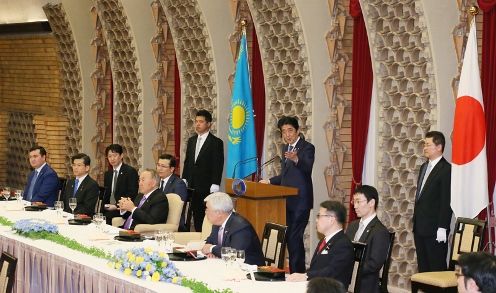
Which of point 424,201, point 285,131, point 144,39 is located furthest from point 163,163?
point 144,39

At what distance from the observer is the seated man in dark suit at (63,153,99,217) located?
10414 mm

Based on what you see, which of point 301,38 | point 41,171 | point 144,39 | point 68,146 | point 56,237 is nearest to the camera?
point 56,237

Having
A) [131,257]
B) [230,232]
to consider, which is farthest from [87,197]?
[131,257]

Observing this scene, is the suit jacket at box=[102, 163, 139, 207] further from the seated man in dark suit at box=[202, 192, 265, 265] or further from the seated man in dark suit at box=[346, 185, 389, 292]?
the seated man in dark suit at box=[346, 185, 389, 292]

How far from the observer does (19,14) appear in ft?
53.7

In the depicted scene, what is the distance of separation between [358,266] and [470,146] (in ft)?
6.97

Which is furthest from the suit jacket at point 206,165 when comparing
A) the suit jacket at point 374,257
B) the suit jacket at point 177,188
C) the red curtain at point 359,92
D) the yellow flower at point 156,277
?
the yellow flower at point 156,277

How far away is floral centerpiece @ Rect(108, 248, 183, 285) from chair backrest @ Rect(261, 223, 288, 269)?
4.37 feet

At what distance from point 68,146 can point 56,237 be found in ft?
25.8

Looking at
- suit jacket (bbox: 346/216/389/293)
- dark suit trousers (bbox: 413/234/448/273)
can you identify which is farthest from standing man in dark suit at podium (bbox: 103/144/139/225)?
suit jacket (bbox: 346/216/389/293)

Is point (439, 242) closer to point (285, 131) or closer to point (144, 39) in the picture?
point (285, 131)

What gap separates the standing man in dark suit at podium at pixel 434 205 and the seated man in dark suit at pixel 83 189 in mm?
3679

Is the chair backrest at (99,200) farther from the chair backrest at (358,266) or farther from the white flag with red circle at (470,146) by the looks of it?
the chair backrest at (358,266)

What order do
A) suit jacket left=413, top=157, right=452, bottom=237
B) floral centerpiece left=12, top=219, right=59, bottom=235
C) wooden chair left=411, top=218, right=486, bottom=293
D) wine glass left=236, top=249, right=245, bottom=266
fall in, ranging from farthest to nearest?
1. suit jacket left=413, top=157, right=452, bottom=237
2. floral centerpiece left=12, top=219, right=59, bottom=235
3. wooden chair left=411, top=218, right=486, bottom=293
4. wine glass left=236, top=249, right=245, bottom=266
